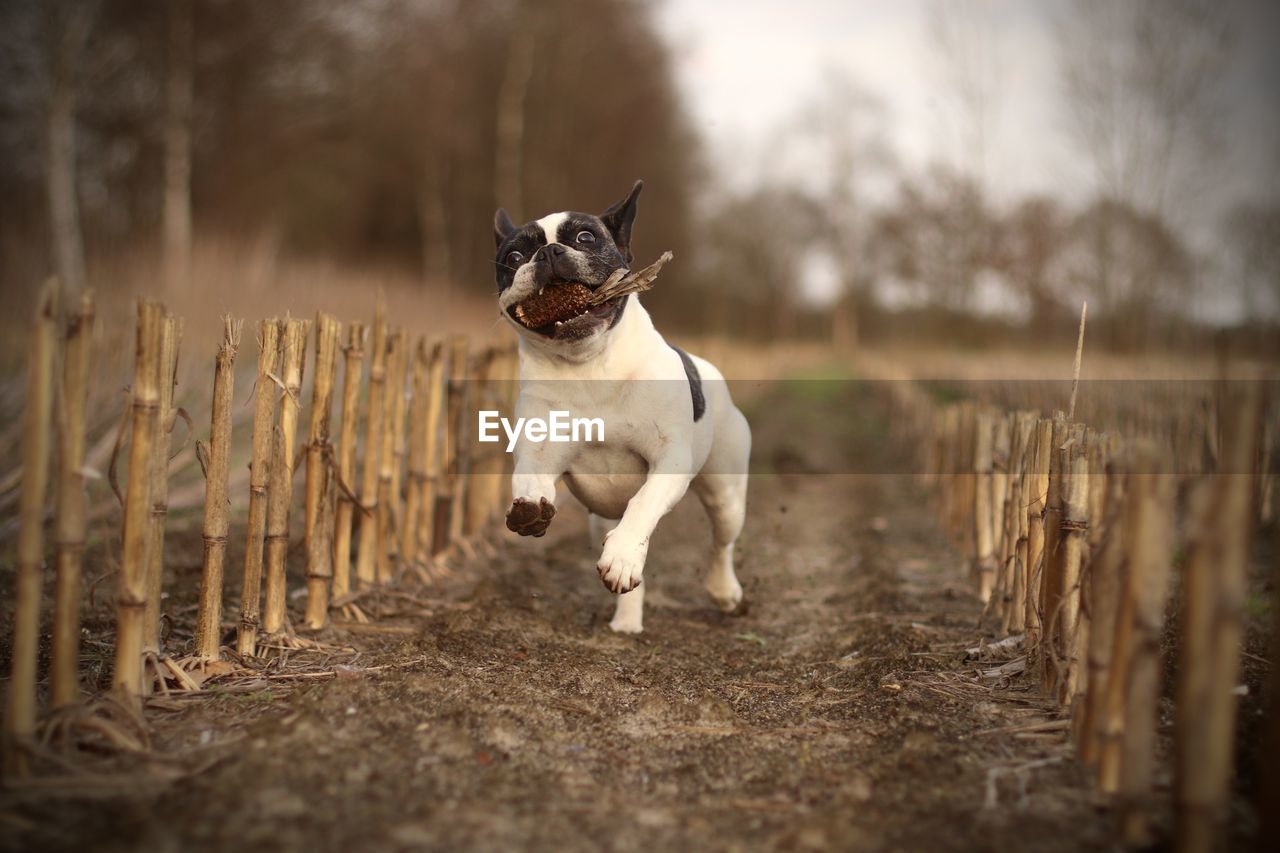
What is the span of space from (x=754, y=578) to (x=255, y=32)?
1431 cm

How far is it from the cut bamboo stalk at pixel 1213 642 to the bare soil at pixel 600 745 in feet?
0.91

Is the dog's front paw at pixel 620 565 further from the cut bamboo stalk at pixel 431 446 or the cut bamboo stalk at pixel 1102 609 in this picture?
the cut bamboo stalk at pixel 431 446

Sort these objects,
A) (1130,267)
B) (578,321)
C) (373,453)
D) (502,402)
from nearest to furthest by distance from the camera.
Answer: (578,321)
(373,453)
(502,402)
(1130,267)

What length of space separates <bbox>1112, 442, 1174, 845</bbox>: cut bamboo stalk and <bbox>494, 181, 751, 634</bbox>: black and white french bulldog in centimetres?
163

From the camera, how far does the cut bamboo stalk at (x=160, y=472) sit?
2.97 m

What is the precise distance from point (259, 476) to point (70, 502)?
3.36ft

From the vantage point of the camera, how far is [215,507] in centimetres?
341

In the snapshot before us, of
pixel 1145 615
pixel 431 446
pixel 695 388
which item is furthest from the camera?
pixel 431 446

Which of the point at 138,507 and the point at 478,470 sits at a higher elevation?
the point at 138,507

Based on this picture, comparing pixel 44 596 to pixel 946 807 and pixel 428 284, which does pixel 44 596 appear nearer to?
pixel 946 807

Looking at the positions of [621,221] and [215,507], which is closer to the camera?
[215,507]

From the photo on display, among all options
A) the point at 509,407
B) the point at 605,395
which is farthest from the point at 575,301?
the point at 509,407

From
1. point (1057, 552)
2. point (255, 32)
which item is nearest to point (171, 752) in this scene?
point (1057, 552)

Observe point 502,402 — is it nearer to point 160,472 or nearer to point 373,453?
point 373,453
